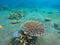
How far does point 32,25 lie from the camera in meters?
5.77

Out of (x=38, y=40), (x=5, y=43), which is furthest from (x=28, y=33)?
(x=5, y=43)

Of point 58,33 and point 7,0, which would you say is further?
point 7,0

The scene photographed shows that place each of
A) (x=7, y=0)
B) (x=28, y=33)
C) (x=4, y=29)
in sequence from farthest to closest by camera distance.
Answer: (x=7, y=0)
(x=4, y=29)
(x=28, y=33)

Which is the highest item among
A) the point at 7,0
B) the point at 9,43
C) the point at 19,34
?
the point at 7,0

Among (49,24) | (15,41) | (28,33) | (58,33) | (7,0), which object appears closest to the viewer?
(28,33)

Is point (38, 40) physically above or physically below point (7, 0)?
below

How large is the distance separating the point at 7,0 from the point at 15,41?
73.0ft

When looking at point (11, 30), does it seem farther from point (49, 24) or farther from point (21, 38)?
point (49, 24)

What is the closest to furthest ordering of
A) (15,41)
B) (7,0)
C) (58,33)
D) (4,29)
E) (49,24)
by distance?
(15,41) < (58,33) < (4,29) < (49,24) < (7,0)

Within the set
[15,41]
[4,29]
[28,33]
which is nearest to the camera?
[28,33]

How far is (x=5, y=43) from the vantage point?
5.99 metres

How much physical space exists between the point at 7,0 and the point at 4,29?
20622mm

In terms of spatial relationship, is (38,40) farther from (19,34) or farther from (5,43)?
(5,43)

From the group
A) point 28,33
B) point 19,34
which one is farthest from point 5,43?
point 28,33
